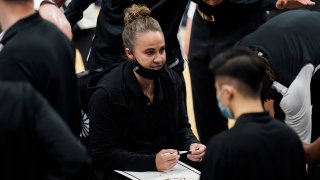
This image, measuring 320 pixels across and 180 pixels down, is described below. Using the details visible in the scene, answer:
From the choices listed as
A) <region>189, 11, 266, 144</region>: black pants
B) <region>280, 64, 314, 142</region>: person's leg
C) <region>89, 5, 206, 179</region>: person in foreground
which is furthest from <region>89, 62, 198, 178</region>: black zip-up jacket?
<region>189, 11, 266, 144</region>: black pants

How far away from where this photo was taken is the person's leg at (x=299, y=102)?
3.31m

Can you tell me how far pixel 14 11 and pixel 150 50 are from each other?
101cm

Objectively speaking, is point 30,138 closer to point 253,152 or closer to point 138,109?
point 253,152

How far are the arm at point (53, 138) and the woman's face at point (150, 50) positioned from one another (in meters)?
1.22

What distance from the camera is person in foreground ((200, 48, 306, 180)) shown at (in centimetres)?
238

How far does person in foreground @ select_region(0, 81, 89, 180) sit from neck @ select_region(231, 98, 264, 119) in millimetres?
568

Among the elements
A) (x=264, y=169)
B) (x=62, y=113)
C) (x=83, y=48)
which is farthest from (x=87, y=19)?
(x=264, y=169)

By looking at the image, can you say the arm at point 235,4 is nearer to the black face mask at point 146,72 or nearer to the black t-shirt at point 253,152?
the black face mask at point 146,72

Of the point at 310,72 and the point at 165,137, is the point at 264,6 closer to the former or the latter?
the point at 310,72

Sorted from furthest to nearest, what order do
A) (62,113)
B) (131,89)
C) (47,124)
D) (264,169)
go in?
1. (131,89)
2. (62,113)
3. (264,169)
4. (47,124)

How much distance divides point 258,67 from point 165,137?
1.11 metres

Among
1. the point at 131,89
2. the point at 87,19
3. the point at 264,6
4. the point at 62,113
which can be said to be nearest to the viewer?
the point at 62,113

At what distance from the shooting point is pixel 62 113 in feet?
8.45

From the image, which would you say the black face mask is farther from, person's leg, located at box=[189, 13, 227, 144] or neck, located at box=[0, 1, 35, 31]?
neck, located at box=[0, 1, 35, 31]
